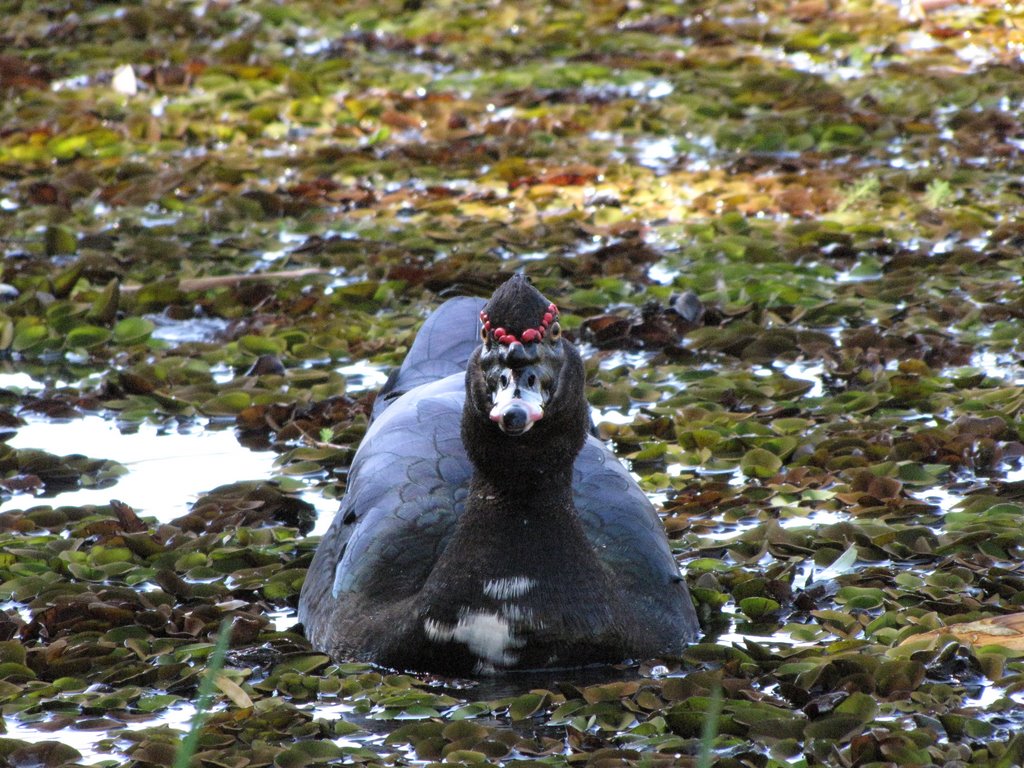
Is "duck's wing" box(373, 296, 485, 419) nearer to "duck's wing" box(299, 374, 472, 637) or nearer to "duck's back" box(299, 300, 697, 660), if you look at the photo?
"duck's wing" box(299, 374, 472, 637)

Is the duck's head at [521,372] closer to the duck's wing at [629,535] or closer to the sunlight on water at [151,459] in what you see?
the duck's wing at [629,535]

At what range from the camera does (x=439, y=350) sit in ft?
19.9

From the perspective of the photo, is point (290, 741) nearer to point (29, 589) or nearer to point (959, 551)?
point (29, 589)

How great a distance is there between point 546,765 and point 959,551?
1.80 m

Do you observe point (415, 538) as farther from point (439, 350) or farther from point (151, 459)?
point (151, 459)

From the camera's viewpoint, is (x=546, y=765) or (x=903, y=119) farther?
(x=903, y=119)

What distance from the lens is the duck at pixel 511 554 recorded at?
15.0 ft

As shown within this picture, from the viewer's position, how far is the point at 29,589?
5.25 metres

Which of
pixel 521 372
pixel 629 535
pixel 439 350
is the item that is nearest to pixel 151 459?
pixel 439 350

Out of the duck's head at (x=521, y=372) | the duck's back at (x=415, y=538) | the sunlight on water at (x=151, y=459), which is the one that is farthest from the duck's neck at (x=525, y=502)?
the sunlight on water at (x=151, y=459)

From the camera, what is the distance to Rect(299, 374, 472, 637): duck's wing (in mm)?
4961

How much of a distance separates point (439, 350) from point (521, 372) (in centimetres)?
159

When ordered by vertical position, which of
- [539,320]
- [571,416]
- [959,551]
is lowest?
[959,551]

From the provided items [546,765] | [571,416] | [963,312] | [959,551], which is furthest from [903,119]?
[546,765]
